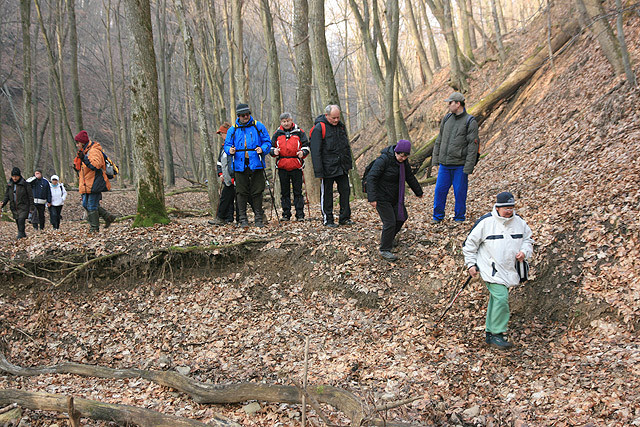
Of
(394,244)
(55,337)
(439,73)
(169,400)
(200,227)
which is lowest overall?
(169,400)

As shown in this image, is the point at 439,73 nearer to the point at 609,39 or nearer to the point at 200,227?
the point at 609,39

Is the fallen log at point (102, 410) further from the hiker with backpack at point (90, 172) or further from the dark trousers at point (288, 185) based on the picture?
the dark trousers at point (288, 185)

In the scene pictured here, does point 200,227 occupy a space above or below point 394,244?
above

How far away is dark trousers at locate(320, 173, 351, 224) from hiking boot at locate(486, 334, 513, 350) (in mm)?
3787

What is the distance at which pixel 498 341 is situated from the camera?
17.2 ft

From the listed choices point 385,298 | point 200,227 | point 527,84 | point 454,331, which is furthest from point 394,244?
point 527,84

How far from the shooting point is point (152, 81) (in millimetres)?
8367

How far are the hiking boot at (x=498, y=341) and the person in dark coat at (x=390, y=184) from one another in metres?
Result: 2.14

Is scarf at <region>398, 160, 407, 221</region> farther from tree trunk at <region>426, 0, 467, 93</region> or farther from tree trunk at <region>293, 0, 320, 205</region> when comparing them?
tree trunk at <region>426, 0, 467, 93</region>

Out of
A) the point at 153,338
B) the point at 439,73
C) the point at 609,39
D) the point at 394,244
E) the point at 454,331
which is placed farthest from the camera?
the point at 439,73

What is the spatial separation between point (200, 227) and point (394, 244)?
3857mm

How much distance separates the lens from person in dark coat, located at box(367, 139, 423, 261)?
668cm

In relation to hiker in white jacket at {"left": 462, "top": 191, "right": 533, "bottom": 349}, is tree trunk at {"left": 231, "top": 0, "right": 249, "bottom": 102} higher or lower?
higher

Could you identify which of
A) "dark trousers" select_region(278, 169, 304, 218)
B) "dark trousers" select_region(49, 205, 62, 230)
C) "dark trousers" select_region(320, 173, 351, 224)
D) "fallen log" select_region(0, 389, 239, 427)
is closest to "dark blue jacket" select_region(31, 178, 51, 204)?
"dark trousers" select_region(49, 205, 62, 230)
